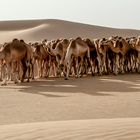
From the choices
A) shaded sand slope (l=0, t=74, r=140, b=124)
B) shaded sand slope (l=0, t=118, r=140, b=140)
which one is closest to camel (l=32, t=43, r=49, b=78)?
shaded sand slope (l=0, t=74, r=140, b=124)

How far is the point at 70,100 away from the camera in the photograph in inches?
431

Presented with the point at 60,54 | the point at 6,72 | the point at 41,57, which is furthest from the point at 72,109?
the point at 41,57

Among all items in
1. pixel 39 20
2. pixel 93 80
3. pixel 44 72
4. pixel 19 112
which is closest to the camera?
pixel 19 112

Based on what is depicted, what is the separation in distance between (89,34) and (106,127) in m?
46.2

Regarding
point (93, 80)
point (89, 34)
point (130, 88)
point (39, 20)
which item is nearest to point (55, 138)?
point (130, 88)

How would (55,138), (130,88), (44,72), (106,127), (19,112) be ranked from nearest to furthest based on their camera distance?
(55,138)
(106,127)
(19,112)
(130,88)
(44,72)

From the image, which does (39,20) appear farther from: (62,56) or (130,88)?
(130,88)

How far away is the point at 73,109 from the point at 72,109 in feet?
0.08

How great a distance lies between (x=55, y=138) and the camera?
5.85 meters

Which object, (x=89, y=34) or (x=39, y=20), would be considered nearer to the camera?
(x=89, y=34)

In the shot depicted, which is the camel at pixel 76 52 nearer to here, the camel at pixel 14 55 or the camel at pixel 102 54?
the camel at pixel 102 54

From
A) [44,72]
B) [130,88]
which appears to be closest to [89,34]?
[44,72]

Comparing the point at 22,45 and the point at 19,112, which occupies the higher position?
the point at 22,45

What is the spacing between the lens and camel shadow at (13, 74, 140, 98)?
12.2 meters
